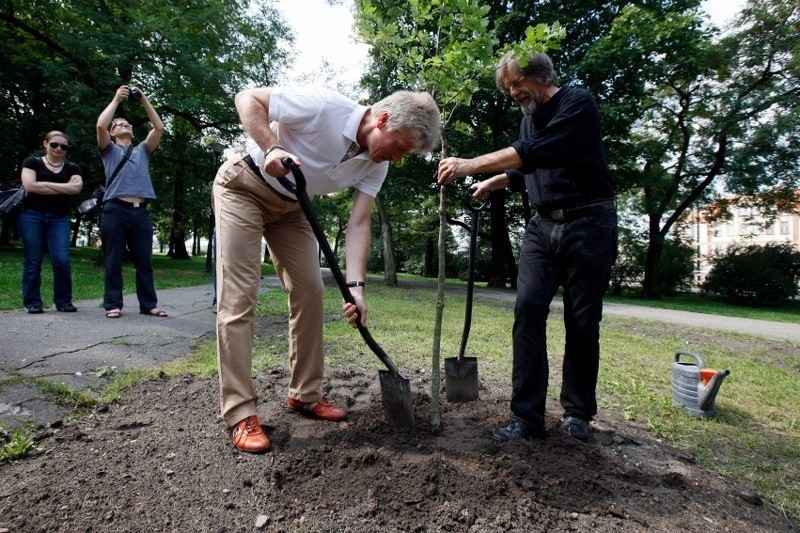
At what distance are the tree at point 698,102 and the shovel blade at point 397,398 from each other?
1371cm

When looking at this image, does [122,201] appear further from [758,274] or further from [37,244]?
[758,274]

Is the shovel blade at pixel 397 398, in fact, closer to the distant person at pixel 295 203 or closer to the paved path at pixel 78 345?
the distant person at pixel 295 203

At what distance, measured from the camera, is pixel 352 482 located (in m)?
Answer: 1.89

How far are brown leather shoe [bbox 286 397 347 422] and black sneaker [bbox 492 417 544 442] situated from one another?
2.84 feet

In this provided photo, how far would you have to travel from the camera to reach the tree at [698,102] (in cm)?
1405

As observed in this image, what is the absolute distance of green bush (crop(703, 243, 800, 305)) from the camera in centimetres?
1817

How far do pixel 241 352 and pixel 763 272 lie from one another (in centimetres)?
2203

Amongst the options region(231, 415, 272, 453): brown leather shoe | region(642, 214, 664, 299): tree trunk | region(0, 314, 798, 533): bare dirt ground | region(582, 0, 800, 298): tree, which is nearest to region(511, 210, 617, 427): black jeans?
region(0, 314, 798, 533): bare dirt ground

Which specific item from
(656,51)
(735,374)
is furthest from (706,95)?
(735,374)

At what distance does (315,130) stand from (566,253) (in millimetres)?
1468

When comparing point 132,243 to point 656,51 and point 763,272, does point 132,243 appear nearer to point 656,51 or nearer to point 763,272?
point 656,51

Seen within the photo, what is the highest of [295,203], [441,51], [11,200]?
[441,51]

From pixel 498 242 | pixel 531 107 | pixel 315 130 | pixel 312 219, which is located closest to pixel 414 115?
pixel 315 130

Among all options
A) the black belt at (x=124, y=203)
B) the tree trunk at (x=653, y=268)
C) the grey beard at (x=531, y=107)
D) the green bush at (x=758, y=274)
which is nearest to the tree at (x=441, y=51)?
the grey beard at (x=531, y=107)
